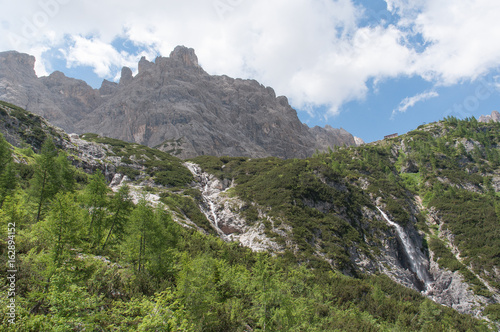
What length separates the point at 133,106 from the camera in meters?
166

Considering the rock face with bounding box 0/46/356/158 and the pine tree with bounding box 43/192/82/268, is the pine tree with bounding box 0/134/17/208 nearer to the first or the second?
the pine tree with bounding box 43/192/82/268

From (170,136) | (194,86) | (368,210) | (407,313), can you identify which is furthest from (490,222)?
(194,86)

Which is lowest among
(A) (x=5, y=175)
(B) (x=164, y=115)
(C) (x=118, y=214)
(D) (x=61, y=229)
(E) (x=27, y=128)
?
(D) (x=61, y=229)

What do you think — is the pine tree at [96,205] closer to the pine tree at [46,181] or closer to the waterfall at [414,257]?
the pine tree at [46,181]

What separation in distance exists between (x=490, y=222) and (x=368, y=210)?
82.4 feet

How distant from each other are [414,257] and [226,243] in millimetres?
41571

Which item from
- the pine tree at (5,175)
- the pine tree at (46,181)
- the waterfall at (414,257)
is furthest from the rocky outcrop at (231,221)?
the pine tree at (5,175)

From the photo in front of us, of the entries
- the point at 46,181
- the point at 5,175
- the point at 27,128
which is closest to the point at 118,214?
the point at 46,181

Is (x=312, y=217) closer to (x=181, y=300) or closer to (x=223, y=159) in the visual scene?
(x=181, y=300)

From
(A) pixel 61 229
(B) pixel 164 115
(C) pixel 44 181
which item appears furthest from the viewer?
(B) pixel 164 115

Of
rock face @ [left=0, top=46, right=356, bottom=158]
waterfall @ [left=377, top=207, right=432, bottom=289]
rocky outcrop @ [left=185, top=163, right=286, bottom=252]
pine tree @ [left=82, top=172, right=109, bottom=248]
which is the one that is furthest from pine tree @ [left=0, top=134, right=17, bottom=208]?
rock face @ [left=0, top=46, right=356, bottom=158]

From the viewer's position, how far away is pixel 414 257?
186 ft

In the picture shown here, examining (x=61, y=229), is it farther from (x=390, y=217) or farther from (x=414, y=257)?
(x=390, y=217)

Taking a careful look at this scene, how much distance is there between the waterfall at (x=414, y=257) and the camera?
54.0 m
